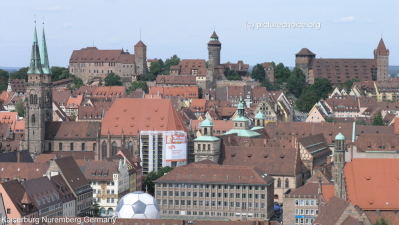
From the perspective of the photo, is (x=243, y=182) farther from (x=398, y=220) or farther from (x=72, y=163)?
(x=398, y=220)

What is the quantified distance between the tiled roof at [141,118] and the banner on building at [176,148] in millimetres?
3644

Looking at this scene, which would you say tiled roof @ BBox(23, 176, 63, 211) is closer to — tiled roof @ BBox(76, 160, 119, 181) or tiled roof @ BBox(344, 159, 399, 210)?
tiled roof @ BBox(76, 160, 119, 181)

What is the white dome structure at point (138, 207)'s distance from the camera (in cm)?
10850

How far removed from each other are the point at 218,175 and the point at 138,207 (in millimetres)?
19915

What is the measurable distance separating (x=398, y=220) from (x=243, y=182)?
32449mm

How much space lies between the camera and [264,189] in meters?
126

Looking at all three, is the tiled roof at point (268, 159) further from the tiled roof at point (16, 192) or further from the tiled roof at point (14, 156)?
the tiled roof at point (16, 192)

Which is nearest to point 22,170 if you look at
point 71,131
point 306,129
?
point 71,131

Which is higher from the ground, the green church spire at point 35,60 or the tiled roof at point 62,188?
the green church spire at point 35,60

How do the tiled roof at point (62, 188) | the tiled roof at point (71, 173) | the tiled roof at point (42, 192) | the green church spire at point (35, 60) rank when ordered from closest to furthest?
the tiled roof at point (42, 192) → the tiled roof at point (62, 188) → the tiled roof at point (71, 173) → the green church spire at point (35, 60)

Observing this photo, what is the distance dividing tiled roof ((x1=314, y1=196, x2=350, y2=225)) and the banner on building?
183 feet

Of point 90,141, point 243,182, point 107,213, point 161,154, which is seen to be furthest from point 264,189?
point 90,141

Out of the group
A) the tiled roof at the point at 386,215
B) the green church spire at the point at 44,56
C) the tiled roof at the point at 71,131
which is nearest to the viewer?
the tiled roof at the point at 386,215

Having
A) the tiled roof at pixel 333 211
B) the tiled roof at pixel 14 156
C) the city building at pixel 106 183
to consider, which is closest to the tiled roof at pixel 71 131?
the tiled roof at pixel 14 156
